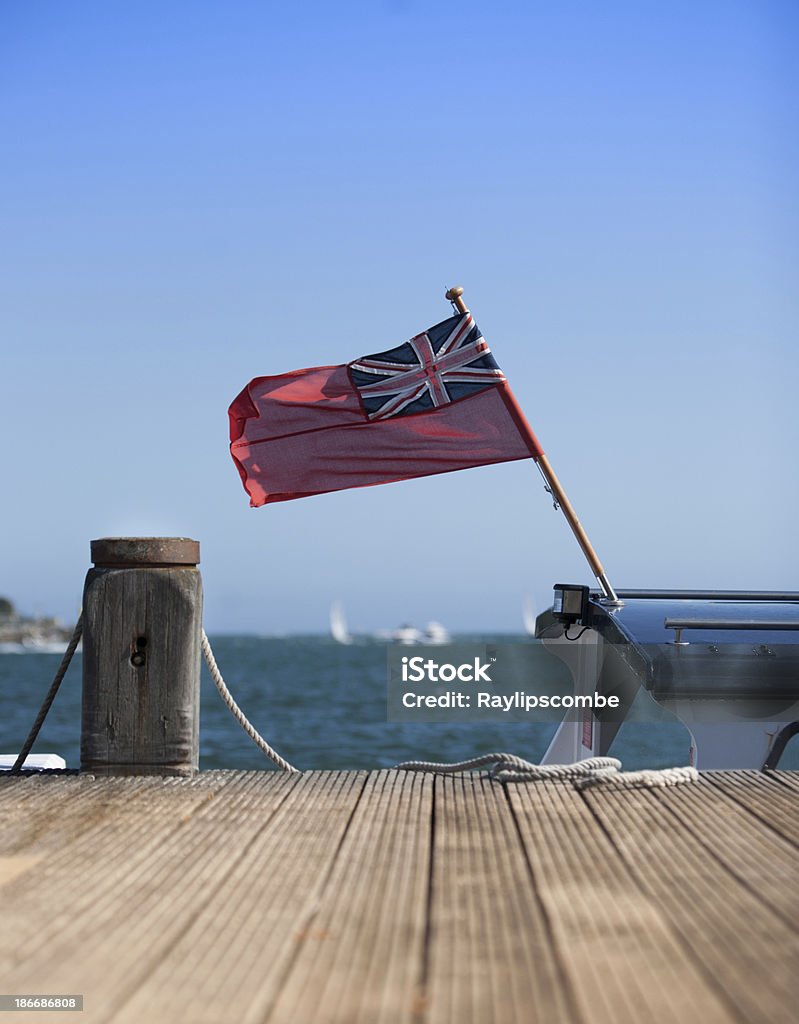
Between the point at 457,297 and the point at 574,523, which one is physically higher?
the point at 457,297

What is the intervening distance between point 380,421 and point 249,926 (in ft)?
17.2

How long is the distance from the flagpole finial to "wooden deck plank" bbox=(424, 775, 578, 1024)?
469cm

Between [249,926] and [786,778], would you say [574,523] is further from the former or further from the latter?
[249,926]

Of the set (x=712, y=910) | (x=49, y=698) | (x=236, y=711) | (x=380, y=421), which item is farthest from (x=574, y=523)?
(x=712, y=910)

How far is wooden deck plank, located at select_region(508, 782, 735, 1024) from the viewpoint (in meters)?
2.33

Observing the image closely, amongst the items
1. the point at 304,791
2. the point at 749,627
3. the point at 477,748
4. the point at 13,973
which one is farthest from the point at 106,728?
the point at 477,748

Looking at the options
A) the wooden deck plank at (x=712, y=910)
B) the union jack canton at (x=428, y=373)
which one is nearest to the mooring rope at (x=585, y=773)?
the wooden deck plank at (x=712, y=910)

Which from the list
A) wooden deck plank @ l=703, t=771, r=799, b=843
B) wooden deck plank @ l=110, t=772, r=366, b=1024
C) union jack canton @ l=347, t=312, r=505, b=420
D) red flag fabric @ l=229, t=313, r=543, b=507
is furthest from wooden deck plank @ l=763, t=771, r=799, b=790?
union jack canton @ l=347, t=312, r=505, b=420

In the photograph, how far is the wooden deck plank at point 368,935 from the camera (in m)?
2.33

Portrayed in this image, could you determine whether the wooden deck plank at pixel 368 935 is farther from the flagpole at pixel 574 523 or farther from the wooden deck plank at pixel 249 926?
the flagpole at pixel 574 523

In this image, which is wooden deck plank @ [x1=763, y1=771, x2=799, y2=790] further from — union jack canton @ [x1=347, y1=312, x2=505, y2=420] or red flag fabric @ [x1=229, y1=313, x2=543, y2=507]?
union jack canton @ [x1=347, y1=312, x2=505, y2=420]

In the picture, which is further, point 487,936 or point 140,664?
point 140,664

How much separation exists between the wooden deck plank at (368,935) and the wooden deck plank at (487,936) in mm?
48

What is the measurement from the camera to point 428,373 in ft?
26.1
